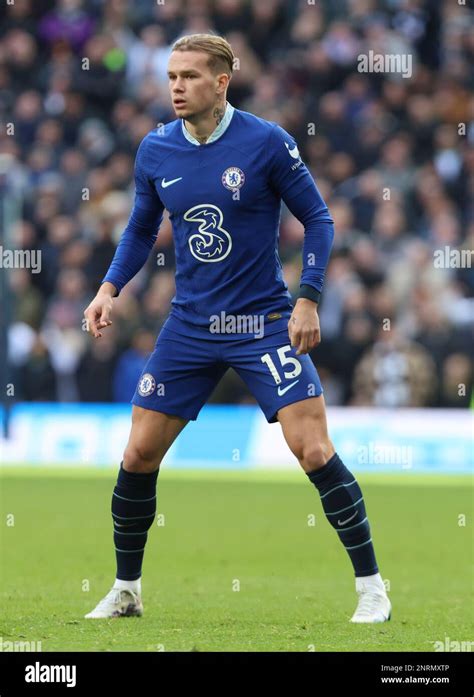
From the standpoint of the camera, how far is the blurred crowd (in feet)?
57.0

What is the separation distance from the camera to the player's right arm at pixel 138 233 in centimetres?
734

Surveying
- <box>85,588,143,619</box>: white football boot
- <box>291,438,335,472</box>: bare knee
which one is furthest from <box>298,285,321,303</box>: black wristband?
<box>85,588,143,619</box>: white football boot

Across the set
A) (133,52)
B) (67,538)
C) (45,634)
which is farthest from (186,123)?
(133,52)

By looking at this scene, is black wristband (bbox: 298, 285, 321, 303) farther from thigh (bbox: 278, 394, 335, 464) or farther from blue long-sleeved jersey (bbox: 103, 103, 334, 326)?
thigh (bbox: 278, 394, 335, 464)

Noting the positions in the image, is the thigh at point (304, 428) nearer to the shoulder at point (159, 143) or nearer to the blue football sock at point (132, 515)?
the blue football sock at point (132, 515)

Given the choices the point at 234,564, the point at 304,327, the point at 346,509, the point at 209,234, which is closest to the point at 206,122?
the point at 209,234

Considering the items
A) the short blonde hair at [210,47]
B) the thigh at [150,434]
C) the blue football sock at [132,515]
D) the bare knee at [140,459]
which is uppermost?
the short blonde hair at [210,47]

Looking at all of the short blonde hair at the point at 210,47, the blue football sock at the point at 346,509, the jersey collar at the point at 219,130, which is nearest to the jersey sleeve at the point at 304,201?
the jersey collar at the point at 219,130

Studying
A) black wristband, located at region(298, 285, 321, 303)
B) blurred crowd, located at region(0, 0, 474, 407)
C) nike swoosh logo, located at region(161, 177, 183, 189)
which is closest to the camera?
black wristband, located at region(298, 285, 321, 303)

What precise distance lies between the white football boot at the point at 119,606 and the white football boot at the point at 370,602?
1.12 meters

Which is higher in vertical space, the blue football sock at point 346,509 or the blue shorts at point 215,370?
the blue shorts at point 215,370

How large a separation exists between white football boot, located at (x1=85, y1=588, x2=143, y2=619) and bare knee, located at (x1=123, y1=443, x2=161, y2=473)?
65 cm

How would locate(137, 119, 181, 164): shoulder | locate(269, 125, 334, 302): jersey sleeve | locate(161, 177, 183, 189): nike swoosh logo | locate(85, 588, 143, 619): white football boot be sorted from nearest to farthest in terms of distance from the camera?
locate(269, 125, 334, 302): jersey sleeve
locate(161, 177, 183, 189): nike swoosh logo
locate(137, 119, 181, 164): shoulder
locate(85, 588, 143, 619): white football boot

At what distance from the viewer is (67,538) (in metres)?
11.2
